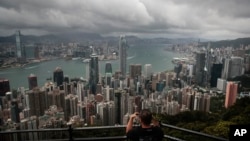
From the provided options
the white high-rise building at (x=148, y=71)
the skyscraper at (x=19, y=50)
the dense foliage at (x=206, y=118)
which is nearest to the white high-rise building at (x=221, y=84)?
the white high-rise building at (x=148, y=71)

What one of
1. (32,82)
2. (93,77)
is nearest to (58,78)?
(93,77)

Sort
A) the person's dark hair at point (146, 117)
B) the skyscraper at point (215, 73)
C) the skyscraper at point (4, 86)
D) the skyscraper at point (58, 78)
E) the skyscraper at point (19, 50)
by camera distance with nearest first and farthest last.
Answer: the person's dark hair at point (146, 117)
the skyscraper at point (19, 50)
the skyscraper at point (4, 86)
the skyscraper at point (58, 78)
the skyscraper at point (215, 73)

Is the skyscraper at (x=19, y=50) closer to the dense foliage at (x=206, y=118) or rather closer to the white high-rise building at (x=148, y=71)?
the dense foliage at (x=206, y=118)

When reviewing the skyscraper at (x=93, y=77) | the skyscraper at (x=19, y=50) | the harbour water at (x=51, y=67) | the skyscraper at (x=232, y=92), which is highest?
the skyscraper at (x=19, y=50)

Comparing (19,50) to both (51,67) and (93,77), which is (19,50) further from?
(93,77)

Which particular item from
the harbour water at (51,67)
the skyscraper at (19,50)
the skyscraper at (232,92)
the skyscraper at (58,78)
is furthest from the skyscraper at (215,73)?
the skyscraper at (19,50)

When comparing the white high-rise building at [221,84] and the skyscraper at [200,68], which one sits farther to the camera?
the white high-rise building at [221,84]

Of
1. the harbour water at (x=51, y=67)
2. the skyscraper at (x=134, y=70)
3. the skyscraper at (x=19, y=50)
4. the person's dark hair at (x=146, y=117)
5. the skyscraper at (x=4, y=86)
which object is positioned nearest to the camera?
the person's dark hair at (x=146, y=117)

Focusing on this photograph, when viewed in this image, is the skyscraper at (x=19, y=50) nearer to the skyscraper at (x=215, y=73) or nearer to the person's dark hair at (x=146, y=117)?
the person's dark hair at (x=146, y=117)

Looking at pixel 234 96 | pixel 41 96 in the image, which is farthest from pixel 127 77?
pixel 234 96

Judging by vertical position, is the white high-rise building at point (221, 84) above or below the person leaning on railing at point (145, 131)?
below

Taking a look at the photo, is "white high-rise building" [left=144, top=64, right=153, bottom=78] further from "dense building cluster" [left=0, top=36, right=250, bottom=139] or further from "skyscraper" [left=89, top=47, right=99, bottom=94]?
"skyscraper" [left=89, top=47, right=99, bottom=94]
